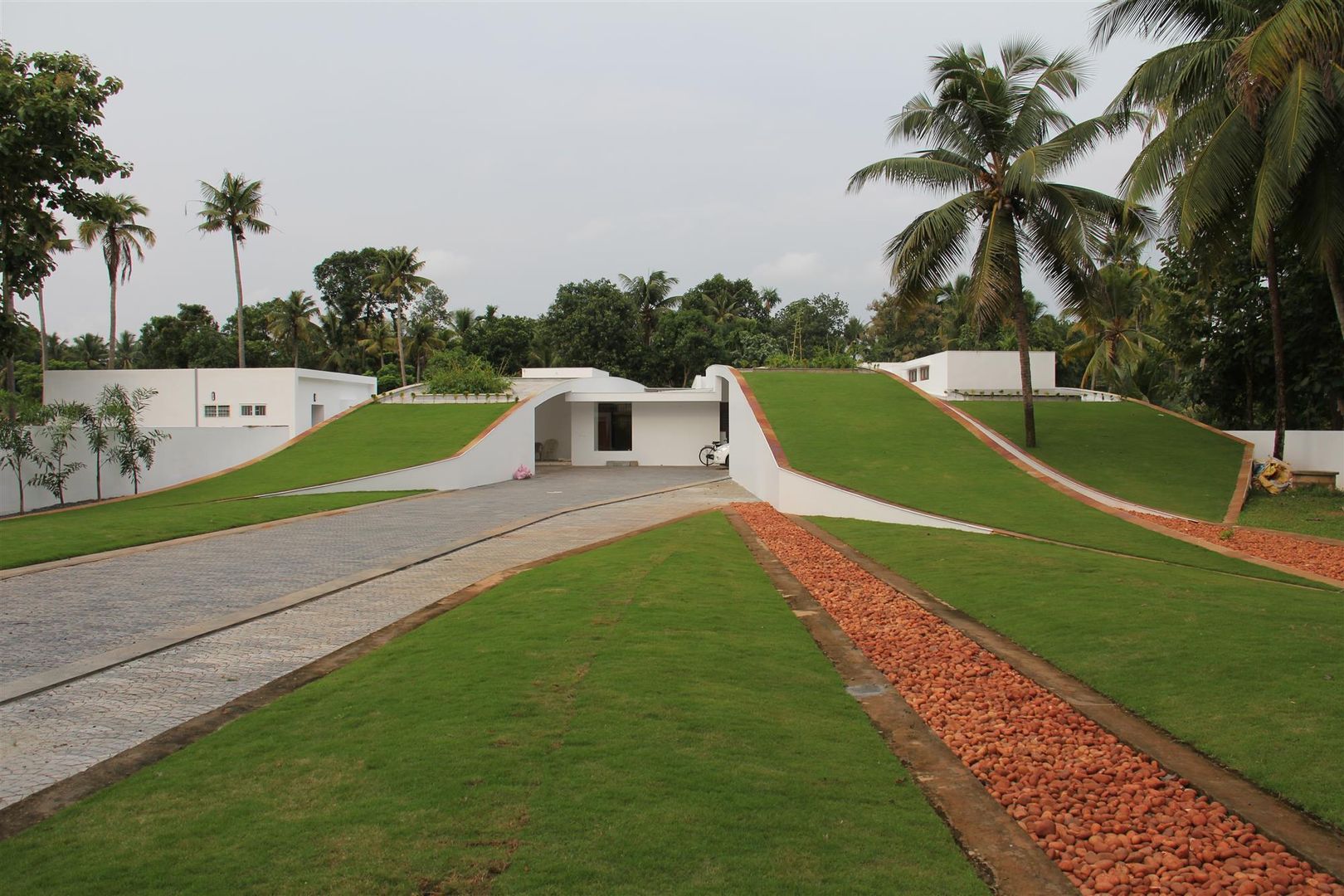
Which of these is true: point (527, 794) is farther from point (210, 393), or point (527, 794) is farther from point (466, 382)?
point (210, 393)

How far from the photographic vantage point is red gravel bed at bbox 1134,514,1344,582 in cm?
1039

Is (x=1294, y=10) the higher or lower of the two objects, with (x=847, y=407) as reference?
higher

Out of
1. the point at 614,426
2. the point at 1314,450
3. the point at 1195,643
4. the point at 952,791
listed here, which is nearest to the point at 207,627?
the point at 952,791

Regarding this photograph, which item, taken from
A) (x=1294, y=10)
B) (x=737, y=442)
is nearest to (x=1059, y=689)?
(x=1294, y=10)

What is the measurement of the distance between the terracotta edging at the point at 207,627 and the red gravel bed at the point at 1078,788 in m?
5.58

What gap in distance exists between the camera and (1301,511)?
14.9 meters

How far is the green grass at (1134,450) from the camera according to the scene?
16.1 m

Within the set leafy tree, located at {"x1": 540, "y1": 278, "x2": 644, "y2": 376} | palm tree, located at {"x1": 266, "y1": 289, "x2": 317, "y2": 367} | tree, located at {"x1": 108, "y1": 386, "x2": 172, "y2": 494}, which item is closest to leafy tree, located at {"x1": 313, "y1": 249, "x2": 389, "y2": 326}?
palm tree, located at {"x1": 266, "y1": 289, "x2": 317, "y2": 367}

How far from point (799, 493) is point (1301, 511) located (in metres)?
8.60

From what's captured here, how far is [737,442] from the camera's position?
25891 mm

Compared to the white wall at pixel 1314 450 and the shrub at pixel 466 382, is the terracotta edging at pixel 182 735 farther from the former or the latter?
the shrub at pixel 466 382

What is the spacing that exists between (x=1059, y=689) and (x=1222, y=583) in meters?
3.92

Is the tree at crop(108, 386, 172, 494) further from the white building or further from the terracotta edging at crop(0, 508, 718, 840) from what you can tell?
the terracotta edging at crop(0, 508, 718, 840)

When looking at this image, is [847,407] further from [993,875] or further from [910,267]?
[993,875]
